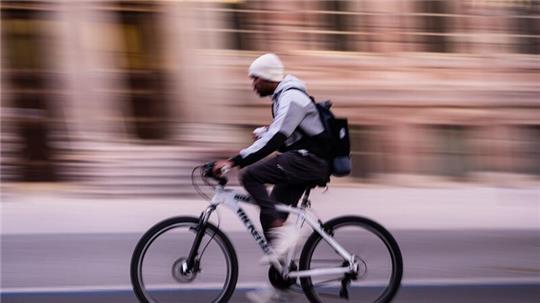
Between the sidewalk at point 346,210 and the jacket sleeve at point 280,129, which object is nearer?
the jacket sleeve at point 280,129

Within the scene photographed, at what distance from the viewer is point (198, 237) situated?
4934 millimetres

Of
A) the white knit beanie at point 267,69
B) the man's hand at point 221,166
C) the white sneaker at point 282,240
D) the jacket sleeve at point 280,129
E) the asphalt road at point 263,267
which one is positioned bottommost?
the asphalt road at point 263,267

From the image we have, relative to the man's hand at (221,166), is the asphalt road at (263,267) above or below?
below

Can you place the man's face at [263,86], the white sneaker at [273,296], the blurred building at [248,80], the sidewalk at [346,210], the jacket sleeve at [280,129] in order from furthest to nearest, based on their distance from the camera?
the blurred building at [248,80] → the sidewalk at [346,210] → the white sneaker at [273,296] → the man's face at [263,86] → the jacket sleeve at [280,129]

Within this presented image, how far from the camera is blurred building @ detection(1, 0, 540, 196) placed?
905 cm

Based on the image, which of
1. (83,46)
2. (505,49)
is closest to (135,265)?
(83,46)

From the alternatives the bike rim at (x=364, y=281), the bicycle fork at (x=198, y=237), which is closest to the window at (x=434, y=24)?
the bike rim at (x=364, y=281)

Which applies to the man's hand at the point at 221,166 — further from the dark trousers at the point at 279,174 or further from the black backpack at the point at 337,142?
the black backpack at the point at 337,142

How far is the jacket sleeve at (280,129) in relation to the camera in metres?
4.73

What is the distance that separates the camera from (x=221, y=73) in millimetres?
9211

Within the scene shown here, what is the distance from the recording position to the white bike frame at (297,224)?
4.96m

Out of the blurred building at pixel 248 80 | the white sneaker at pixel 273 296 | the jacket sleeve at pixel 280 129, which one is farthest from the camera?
the blurred building at pixel 248 80

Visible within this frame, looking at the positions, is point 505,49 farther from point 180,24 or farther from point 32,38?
point 32,38

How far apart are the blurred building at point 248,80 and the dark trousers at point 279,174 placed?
4.10 metres
